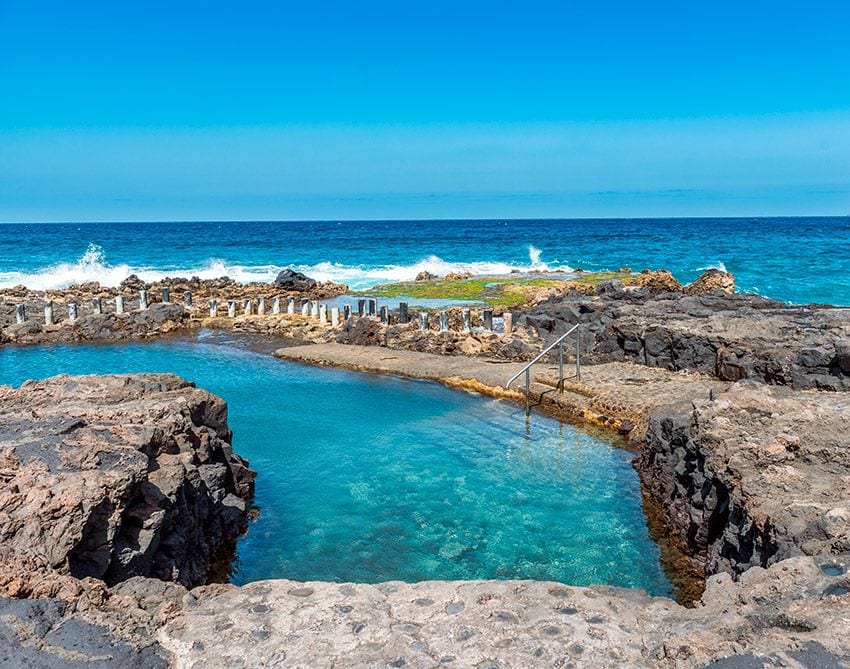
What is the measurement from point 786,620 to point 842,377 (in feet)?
43.3

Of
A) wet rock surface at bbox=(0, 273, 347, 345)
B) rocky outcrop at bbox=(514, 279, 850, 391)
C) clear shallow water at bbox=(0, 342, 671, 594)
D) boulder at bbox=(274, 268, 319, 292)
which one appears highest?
rocky outcrop at bbox=(514, 279, 850, 391)

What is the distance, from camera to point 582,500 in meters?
13.2

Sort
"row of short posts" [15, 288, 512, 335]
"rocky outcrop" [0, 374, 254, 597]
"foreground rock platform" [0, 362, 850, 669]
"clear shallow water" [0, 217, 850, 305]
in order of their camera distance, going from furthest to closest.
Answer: "clear shallow water" [0, 217, 850, 305] → "row of short posts" [15, 288, 512, 335] → "rocky outcrop" [0, 374, 254, 597] → "foreground rock platform" [0, 362, 850, 669]

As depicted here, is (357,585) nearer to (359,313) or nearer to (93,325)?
(359,313)

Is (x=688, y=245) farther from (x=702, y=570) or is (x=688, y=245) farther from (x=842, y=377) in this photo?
(x=702, y=570)

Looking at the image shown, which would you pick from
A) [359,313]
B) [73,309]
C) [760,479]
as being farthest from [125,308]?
[760,479]

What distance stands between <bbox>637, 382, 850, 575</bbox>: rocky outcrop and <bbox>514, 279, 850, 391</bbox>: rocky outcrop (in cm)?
661

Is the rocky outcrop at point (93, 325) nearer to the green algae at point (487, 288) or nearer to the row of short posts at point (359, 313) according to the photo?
the row of short posts at point (359, 313)

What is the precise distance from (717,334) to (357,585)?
1538 centimetres

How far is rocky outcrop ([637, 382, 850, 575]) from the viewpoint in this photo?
7797 millimetres

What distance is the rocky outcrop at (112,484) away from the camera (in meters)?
7.05

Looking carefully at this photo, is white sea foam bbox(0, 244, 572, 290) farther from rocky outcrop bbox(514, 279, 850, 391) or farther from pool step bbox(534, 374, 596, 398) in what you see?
pool step bbox(534, 374, 596, 398)

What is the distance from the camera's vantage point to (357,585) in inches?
288

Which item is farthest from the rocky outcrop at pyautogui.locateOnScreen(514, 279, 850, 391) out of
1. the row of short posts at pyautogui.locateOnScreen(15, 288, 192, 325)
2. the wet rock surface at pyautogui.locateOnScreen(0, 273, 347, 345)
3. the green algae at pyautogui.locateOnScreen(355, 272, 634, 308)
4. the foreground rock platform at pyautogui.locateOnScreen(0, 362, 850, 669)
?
the row of short posts at pyautogui.locateOnScreen(15, 288, 192, 325)
